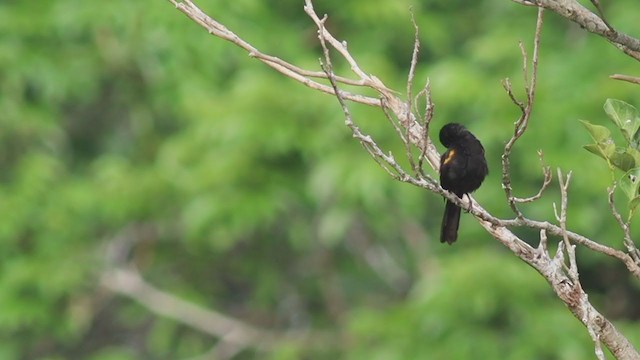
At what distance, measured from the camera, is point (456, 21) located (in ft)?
32.0

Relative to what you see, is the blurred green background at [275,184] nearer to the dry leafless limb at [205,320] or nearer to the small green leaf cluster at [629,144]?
the dry leafless limb at [205,320]

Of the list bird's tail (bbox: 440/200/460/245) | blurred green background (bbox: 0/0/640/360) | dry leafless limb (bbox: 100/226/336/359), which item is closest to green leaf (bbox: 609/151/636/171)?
bird's tail (bbox: 440/200/460/245)

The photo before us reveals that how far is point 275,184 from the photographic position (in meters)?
8.01

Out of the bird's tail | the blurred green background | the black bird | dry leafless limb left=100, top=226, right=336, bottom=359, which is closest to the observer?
the black bird

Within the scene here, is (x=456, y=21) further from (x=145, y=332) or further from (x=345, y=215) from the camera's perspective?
(x=145, y=332)

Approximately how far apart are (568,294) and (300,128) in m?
5.08

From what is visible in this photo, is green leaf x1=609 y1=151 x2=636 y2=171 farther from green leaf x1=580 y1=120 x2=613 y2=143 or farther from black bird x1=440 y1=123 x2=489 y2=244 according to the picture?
black bird x1=440 y1=123 x2=489 y2=244

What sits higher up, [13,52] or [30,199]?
[13,52]

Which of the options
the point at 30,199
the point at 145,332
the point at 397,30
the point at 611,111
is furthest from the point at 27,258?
the point at 611,111

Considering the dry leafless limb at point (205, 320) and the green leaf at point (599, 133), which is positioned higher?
the green leaf at point (599, 133)

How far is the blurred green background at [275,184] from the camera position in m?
7.36

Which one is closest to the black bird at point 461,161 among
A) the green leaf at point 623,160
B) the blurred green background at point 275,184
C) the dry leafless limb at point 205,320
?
the green leaf at point 623,160

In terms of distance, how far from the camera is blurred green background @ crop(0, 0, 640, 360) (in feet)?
24.1

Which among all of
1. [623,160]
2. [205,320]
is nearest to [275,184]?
[205,320]
